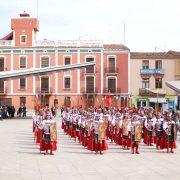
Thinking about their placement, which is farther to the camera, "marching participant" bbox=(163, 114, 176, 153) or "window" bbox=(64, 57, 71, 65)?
"window" bbox=(64, 57, 71, 65)

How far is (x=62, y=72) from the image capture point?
71.1m

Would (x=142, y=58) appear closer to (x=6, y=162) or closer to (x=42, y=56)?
(x=42, y=56)

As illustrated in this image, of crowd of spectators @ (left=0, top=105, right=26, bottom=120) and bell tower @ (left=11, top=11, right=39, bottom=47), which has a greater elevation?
bell tower @ (left=11, top=11, right=39, bottom=47)

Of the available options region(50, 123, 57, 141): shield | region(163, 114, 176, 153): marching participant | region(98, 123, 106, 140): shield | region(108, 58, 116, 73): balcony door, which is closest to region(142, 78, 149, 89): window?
region(108, 58, 116, 73): balcony door

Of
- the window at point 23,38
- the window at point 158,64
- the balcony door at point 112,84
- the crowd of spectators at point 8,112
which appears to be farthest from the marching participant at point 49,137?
the window at point 158,64

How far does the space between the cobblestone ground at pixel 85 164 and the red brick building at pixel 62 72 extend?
4684 centimetres

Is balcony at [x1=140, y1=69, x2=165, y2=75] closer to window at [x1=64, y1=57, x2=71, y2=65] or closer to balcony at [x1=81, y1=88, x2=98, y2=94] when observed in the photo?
balcony at [x1=81, y1=88, x2=98, y2=94]

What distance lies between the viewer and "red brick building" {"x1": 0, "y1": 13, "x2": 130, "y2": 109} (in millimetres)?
70750

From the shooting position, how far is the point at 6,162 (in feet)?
59.4

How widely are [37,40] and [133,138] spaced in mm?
51891

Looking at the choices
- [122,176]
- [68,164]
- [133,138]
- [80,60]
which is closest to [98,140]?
[133,138]

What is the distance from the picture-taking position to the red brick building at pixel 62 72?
2785 inches

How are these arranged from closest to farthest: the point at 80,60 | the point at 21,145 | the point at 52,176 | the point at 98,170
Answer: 1. the point at 52,176
2. the point at 98,170
3. the point at 21,145
4. the point at 80,60

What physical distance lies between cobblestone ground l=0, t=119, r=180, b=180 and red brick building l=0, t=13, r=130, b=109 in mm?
46838
